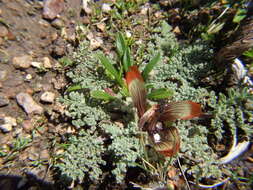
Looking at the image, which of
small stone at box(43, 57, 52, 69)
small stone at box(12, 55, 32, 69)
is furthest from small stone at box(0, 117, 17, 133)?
small stone at box(43, 57, 52, 69)

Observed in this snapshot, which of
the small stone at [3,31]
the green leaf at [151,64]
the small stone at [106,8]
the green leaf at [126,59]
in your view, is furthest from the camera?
the small stone at [106,8]

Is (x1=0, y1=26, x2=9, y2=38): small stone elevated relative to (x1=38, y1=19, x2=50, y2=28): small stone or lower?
lower

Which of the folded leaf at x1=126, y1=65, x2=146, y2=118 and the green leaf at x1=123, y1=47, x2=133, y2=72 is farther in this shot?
the green leaf at x1=123, y1=47, x2=133, y2=72

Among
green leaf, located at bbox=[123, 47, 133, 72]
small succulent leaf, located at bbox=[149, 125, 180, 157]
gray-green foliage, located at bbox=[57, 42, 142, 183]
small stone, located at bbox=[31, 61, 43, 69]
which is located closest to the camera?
small succulent leaf, located at bbox=[149, 125, 180, 157]

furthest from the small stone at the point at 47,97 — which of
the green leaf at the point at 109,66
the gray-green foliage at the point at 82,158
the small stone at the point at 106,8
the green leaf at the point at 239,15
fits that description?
the green leaf at the point at 239,15

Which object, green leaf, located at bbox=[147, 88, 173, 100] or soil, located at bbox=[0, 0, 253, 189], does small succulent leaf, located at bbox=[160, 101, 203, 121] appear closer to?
green leaf, located at bbox=[147, 88, 173, 100]

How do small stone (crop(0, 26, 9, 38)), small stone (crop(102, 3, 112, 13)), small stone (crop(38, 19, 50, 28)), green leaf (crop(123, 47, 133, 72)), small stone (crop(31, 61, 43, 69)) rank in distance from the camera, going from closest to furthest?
green leaf (crop(123, 47, 133, 72))
small stone (crop(0, 26, 9, 38))
small stone (crop(31, 61, 43, 69))
small stone (crop(38, 19, 50, 28))
small stone (crop(102, 3, 112, 13))

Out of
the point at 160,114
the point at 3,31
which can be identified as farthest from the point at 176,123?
the point at 3,31

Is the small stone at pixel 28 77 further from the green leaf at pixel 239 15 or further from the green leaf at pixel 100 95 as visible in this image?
the green leaf at pixel 239 15
